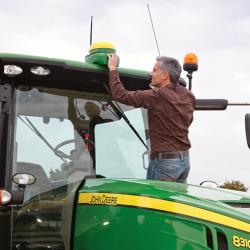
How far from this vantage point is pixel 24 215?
370cm

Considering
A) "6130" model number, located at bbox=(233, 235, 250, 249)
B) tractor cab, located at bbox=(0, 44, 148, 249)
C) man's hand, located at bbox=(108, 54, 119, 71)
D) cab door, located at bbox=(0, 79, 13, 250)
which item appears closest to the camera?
"6130" model number, located at bbox=(233, 235, 250, 249)

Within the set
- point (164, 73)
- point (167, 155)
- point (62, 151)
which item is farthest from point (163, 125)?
point (62, 151)

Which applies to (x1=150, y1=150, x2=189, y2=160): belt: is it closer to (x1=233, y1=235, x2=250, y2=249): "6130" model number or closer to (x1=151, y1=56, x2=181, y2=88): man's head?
(x1=151, y1=56, x2=181, y2=88): man's head

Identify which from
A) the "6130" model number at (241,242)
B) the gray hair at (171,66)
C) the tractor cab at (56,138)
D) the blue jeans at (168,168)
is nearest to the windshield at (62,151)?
the tractor cab at (56,138)

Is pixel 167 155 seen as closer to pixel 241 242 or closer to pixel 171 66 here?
pixel 171 66

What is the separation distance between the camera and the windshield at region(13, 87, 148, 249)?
3.69 meters

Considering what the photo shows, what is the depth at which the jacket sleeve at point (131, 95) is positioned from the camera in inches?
152

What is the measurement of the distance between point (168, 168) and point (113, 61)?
0.82 meters

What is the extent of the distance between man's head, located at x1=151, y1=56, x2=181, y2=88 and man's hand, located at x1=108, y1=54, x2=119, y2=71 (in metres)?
0.29

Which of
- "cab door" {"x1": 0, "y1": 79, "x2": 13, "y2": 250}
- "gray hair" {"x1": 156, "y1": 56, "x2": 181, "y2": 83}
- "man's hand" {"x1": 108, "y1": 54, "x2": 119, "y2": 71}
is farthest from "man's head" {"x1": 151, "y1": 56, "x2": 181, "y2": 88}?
"cab door" {"x1": 0, "y1": 79, "x2": 13, "y2": 250}

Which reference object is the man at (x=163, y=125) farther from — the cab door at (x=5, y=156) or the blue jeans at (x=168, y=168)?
the cab door at (x=5, y=156)

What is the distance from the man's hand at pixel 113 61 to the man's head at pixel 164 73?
0.29 meters

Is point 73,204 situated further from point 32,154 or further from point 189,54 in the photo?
point 189,54

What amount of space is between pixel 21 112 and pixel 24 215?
2.21 feet
